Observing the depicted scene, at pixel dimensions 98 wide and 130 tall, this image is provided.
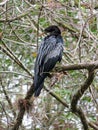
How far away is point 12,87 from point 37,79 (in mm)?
2135

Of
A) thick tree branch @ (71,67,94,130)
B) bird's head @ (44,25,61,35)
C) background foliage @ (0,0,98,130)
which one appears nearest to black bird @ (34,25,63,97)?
bird's head @ (44,25,61,35)

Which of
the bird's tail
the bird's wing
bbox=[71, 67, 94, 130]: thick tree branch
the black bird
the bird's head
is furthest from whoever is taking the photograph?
the bird's head

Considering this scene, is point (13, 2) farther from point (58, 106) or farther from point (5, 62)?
point (58, 106)

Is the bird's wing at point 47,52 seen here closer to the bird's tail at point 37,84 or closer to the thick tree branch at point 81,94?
the bird's tail at point 37,84

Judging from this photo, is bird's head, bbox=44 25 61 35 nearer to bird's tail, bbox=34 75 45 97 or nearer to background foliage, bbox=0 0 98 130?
background foliage, bbox=0 0 98 130

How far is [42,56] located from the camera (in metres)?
4.60

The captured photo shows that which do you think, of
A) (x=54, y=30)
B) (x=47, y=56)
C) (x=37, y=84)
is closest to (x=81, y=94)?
(x=37, y=84)

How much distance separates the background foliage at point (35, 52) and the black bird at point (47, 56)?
4.4 inches

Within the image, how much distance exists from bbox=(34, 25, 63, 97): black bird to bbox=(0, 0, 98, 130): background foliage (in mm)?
111

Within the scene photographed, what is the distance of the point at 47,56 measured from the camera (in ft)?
15.3

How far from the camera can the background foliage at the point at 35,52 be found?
179 inches

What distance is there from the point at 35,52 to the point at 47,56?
0.99 m

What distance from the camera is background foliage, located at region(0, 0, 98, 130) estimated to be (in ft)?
14.9

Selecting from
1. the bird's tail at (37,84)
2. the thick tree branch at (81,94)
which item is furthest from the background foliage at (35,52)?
the thick tree branch at (81,94)
